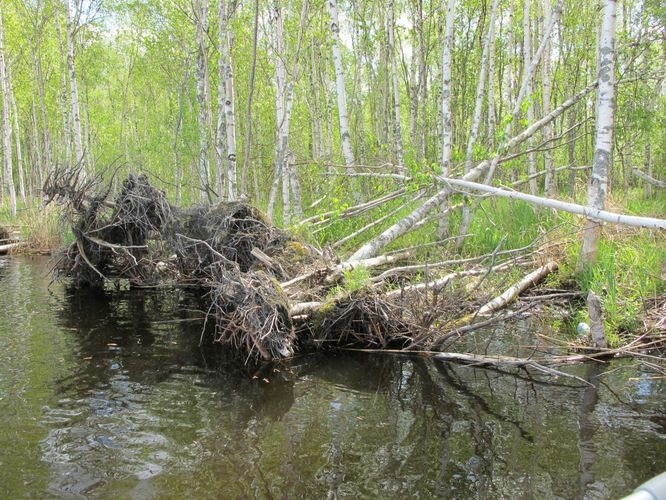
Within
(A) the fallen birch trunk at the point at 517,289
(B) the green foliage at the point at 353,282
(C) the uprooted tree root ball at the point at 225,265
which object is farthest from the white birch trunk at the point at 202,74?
(A) the fallen birch trunk at the point at 517,289

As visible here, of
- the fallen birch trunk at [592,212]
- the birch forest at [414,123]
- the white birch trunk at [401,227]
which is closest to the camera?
the fallen birch trunk at [592,212]

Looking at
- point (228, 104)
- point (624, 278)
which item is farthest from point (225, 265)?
point (624, 278)

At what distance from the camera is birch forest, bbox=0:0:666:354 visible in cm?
774

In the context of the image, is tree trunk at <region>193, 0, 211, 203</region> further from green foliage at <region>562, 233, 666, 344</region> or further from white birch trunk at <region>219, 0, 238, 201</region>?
green foliage at <region>562, 233, 666, 344</region>

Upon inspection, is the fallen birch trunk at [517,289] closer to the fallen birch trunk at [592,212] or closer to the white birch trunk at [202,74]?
the fallen birch trunk at [592,212]

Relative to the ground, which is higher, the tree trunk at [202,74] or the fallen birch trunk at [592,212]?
the tree trunk at [202,74]

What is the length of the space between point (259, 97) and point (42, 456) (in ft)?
65.3

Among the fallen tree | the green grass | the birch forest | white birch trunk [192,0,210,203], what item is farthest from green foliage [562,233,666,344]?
the green grass

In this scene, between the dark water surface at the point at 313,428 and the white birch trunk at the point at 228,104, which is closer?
the dark water surface at the point at 313,428

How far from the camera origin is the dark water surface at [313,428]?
3566mm

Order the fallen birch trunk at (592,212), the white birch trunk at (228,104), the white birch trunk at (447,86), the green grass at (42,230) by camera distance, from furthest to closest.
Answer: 1. the green grass at (42,230)
2. the white birch trunk at (228,104)
3. the white birch trunk at (447,86)
4. the fallen birch trunk at (592,212)

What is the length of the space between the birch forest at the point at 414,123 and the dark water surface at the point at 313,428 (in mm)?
1307

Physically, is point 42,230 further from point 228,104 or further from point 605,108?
point 605,108

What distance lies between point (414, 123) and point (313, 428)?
1144 centimetres
